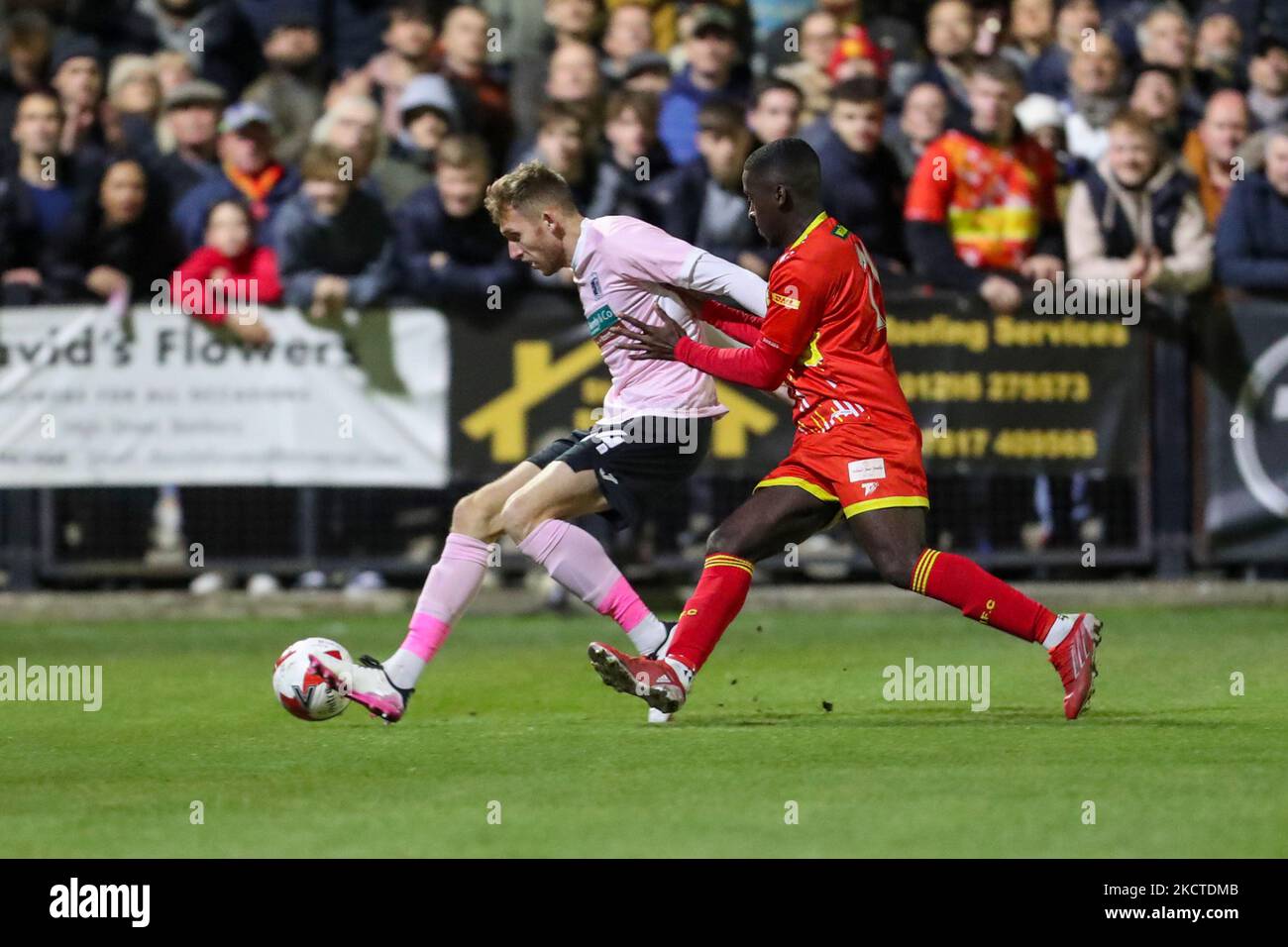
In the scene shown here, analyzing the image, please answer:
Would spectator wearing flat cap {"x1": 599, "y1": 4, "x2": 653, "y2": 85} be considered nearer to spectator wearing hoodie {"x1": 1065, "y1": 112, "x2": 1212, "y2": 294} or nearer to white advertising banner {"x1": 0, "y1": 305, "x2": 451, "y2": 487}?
white advertising banner {"x1": 0, "y1": 305, "x2": 451, "y2": 487}

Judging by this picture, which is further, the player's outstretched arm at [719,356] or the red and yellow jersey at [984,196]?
the red and yellow jersey at [984,196]

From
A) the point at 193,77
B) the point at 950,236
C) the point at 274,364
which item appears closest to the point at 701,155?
the point at 950,236

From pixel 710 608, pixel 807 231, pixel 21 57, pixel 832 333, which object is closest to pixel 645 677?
pixel 710 608

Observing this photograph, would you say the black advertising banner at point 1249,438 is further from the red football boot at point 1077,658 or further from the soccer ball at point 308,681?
the soccer ball at point 308,681

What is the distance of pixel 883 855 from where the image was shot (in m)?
6.83

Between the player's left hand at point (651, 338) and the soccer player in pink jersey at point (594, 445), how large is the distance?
189 millimetres

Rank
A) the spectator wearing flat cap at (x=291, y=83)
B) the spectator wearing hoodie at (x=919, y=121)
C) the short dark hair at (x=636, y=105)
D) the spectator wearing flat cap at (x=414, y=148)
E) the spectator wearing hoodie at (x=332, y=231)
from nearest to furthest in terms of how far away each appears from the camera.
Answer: the spectator wearing hoodie at (x=919, y=121) < the spectator wearing hoodie at (x=332, y=231) < the short dark hair at (x=636, y=105) < the spectator wearing flat cap at (x=414, y=148) < the spectator wearing flat cap at (x=291, y=83)

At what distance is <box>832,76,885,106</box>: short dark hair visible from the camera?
1503 centimetres

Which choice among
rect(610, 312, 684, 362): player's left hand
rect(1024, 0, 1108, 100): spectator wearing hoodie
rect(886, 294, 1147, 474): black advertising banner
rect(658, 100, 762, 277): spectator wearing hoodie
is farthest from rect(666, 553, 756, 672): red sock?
rect(1024, 0, 1108, 100): spectator wearing hoodie

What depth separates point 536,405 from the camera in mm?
15094

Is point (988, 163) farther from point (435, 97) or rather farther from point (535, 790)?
point (535, 790)

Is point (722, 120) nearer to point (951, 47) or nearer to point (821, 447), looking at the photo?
point (951, 47)

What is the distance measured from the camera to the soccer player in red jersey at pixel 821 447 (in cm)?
930

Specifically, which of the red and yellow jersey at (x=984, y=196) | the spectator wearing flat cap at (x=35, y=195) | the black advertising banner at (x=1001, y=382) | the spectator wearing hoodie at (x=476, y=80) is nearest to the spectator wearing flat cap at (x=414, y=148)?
the spectator wearing hoodie at (x=476, y=80)
